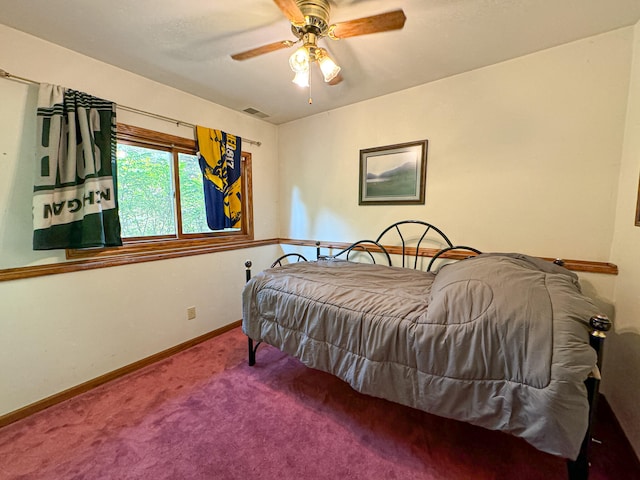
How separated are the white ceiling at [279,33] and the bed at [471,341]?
54.1 inches

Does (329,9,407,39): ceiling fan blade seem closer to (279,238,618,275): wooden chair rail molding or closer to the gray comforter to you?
the gray comforter

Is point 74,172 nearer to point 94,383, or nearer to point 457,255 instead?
point 94,383

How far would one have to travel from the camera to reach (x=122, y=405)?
1738 millimetres

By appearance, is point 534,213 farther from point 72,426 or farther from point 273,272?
point 72,426

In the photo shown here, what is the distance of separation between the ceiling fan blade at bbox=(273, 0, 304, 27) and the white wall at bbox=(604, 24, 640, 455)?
194 cm

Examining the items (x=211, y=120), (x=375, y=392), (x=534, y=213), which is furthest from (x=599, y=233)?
(x=211, y=120)

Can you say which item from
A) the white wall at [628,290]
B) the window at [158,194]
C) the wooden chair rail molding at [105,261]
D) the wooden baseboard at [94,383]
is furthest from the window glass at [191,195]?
the white wall at [628,290]

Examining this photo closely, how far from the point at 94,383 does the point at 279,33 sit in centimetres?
274

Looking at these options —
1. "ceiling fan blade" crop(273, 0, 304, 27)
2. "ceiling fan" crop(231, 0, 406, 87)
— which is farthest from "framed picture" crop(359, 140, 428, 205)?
"ceiling fan blade" crop(273, 0, 304, 27)

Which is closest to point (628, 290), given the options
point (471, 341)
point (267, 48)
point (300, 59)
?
point (471, 341)

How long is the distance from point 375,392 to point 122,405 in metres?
1.67

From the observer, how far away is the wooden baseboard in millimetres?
1625

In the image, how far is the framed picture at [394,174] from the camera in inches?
92.6

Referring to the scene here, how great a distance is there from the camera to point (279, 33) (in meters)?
1.62
